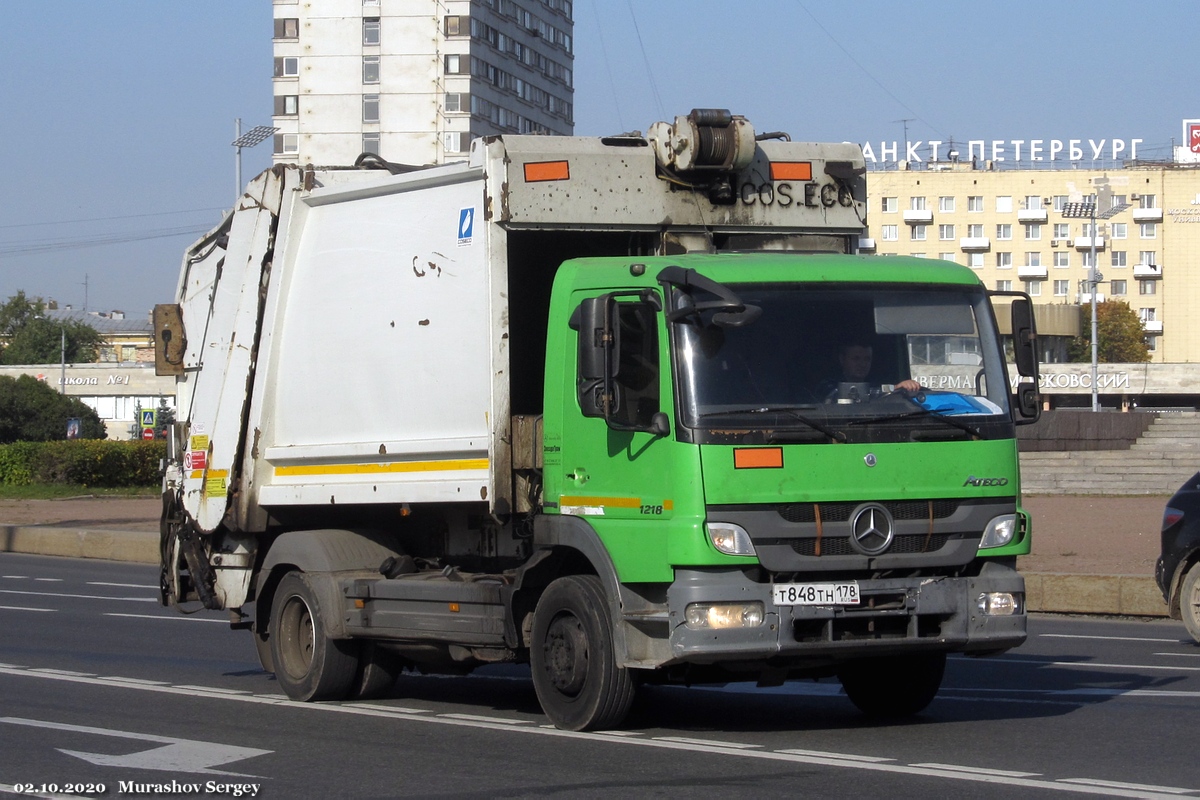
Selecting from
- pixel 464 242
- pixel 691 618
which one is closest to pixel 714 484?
pixel 691 618

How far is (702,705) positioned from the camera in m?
9.80

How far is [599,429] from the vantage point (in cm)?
828

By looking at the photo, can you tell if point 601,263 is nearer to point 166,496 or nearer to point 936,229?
point 166,496

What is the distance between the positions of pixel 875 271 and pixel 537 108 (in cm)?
9974

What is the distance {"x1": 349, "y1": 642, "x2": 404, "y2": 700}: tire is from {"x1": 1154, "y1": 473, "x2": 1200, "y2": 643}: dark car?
21.4 ft

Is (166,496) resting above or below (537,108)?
below

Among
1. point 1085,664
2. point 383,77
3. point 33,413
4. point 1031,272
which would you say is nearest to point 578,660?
point 1085,664

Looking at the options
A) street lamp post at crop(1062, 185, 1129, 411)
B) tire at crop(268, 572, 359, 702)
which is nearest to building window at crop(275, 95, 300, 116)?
street lamp post at crop(1062, 185, 1129, 411)

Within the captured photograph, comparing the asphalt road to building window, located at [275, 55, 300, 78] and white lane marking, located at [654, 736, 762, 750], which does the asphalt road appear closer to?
white lane marking, located at [654, 736, 762, 750]

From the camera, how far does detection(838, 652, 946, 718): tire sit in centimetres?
903

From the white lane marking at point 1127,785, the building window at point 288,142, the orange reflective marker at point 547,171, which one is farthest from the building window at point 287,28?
the white lane marking at point 1127,785

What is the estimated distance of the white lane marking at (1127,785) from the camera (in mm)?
6582

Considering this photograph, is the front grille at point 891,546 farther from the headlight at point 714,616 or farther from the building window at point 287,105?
the building window at point 287,105

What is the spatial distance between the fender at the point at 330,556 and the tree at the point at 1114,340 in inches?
4263
